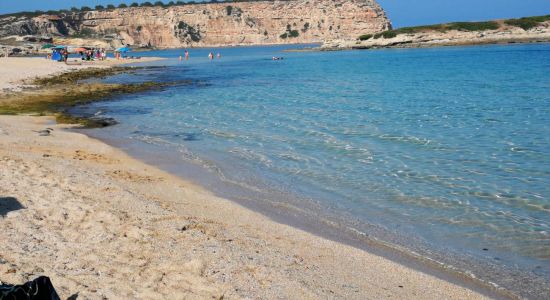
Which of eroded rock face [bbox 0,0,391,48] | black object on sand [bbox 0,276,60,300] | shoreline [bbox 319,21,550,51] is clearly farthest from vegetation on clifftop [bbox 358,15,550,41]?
black object on sand [bbox 0,276,60,300]

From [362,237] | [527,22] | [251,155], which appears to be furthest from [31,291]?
[527,22]

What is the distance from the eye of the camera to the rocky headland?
342 feet

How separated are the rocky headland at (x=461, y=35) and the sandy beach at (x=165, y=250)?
107m

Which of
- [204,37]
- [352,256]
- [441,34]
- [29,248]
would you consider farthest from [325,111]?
[204,37]

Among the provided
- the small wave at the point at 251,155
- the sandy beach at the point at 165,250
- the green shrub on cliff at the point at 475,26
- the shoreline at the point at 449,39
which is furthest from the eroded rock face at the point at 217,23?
the sandy beach at the point at 165,250

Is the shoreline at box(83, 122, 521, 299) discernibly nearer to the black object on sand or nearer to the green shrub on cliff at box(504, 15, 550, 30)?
the black object on sand

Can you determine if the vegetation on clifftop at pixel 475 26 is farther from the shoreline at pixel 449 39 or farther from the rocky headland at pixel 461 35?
the shoreline at pixel 449 39

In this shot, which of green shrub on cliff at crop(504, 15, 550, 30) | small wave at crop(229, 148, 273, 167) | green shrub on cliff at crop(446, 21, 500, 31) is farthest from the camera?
green shrub on cliff at crop(446, 21, 500, 31)

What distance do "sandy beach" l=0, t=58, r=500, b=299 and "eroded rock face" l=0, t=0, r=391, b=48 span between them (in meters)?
164

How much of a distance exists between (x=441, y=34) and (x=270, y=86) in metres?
85.2

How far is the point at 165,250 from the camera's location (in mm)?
6992

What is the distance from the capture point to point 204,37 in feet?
637

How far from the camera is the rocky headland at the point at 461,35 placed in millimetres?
104100

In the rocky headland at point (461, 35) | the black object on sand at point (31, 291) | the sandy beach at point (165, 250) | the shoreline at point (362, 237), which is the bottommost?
the shoreline at point (362, 237)
